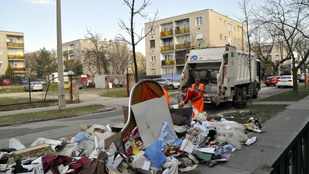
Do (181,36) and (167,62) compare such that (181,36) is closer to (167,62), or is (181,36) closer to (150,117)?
(167,62)

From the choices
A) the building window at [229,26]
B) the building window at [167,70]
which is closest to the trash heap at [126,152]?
the building window at [167,70]

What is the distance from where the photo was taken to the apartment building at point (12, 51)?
2430 inches

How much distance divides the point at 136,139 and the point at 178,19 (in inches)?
1919

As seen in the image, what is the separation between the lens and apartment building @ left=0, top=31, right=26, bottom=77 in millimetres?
61719

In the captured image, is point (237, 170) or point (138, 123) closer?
point (237, 170)

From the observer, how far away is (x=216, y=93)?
11633 millimetres

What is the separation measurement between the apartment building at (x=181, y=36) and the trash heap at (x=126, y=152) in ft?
128

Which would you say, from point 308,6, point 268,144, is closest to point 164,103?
point 268,144

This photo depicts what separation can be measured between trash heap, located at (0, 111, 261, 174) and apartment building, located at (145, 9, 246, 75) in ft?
128

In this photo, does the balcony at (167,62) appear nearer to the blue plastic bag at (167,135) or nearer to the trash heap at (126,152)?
the trash heap at (126,152)

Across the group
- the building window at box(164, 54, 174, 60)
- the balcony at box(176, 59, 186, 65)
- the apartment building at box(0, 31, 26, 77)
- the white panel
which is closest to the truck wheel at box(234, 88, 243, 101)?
the white panel

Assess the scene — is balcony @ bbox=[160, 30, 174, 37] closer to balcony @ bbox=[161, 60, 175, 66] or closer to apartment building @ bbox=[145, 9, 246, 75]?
apartment building @ bbox=[145, 9, 246, 75]

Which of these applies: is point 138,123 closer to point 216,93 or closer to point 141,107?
point 141,107

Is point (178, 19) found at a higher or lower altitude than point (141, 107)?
higher
